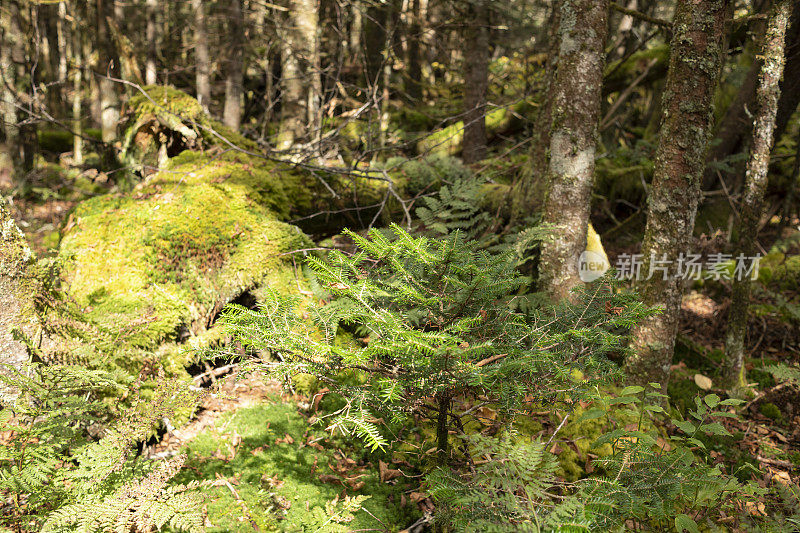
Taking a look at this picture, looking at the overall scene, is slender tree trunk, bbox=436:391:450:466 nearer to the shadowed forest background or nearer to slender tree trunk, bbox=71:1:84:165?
the shadowed forest background

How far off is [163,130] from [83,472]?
14.6ft

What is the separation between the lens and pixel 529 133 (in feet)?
27.8

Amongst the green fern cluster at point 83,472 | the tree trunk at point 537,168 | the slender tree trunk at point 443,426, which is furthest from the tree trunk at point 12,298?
the tree trunk at point 537,168

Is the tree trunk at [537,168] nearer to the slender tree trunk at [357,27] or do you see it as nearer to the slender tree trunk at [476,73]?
the slender tree trunk at [476,73]

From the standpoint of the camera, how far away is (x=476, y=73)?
7.55 m

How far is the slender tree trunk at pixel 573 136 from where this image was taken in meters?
3.80

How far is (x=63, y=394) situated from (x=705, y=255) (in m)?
8.27

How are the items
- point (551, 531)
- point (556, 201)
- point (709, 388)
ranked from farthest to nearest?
1. point (709, 388)
2. point (556, 201)
3. point (551, 531)

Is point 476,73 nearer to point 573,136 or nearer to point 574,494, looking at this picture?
point 573,136

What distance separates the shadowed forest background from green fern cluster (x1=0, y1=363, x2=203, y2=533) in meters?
0.02

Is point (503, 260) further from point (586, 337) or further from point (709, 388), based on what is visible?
point (709, 388)

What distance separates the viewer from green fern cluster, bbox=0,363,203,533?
2.10 meters

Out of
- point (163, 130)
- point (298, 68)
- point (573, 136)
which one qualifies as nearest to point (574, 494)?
point (573, 136)

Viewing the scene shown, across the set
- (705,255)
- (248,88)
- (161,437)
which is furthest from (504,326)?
(248,88)
